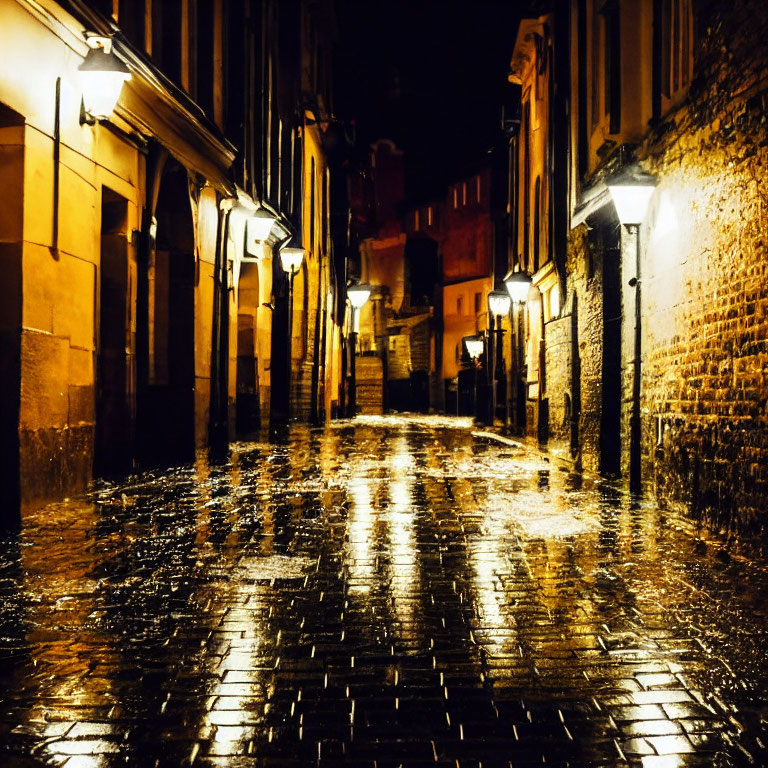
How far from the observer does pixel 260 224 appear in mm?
18141

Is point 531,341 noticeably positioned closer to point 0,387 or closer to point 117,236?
point 117,236

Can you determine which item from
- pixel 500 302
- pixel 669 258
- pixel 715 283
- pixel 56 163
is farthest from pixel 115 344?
pixel 500 302

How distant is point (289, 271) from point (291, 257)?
53cm

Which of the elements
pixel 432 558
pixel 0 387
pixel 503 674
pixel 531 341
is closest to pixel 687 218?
pixel 432 558

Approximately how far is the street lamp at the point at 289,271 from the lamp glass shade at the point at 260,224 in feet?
6.79

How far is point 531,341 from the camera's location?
23.0 metres

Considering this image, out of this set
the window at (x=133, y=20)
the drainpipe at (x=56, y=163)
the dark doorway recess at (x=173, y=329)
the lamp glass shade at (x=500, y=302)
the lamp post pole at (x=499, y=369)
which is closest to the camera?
the drainpipe at (x=56, y=163)

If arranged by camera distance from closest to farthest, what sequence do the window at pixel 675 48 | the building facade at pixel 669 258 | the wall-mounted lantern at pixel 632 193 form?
the building facade at pixel 669 258
the window at pixel 675 48
the wall-mounted lantern at pixel 632 193

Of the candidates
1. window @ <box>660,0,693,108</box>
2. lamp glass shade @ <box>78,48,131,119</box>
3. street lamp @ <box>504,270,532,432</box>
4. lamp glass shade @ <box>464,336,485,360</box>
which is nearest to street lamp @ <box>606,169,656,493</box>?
window @ <box>660,0,693,108</box>

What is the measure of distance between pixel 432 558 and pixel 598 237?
893 centimetres

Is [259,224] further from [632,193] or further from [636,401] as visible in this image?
[636,401]

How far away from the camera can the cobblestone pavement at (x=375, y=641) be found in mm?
2941

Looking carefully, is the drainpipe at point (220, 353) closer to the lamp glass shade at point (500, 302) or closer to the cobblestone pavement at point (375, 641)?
the cobblestone pavement at point (375, 641)

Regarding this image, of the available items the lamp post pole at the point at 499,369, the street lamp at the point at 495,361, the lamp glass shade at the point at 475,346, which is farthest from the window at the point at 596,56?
the lamp glass shade at the point at 475,346
